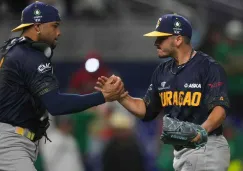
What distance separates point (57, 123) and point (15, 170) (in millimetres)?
5402

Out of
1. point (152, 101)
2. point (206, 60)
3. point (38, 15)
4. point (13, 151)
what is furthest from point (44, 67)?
point (206, 60)

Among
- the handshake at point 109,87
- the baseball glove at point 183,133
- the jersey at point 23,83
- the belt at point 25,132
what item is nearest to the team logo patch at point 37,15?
the jersey at point 23,83

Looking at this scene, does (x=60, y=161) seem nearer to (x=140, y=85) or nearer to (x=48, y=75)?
(x=140, y=85)

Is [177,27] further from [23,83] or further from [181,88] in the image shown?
[23,83]

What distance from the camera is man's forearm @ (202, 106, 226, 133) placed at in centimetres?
848

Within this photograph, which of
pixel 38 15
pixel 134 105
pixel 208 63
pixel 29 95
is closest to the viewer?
pixel 29 95

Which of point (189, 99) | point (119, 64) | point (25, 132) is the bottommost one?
point (119, 64)

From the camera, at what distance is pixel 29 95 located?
8.55m

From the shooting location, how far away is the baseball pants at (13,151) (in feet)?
27.6

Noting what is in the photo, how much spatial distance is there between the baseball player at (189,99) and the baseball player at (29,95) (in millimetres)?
521

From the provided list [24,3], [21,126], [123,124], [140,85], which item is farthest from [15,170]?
[24,3]

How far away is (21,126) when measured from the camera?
28.1 ft

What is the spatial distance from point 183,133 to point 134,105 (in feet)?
3.41

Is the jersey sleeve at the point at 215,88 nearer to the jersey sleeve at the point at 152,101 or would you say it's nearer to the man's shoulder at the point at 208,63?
the man's shoulder at the point at 208,63
